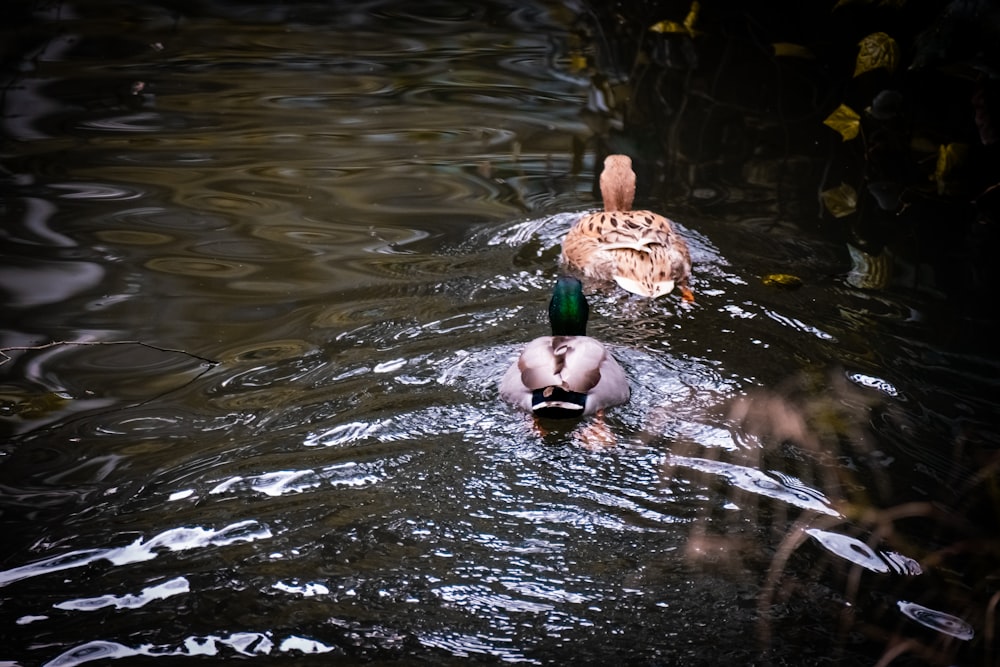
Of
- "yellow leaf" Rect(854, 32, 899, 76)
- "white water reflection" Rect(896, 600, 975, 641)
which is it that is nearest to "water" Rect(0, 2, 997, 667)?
"white water reflection" Rect(896, 600, 975, 641)

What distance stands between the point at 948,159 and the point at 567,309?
3.00 m

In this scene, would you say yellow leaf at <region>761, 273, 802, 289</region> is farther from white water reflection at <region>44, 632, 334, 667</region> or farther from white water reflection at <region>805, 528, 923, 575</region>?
white water reflection at <region>44, 632, 334, 667</region>

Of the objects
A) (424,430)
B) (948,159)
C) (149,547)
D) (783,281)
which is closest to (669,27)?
(948,159)

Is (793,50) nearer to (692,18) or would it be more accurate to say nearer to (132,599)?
(692,18)

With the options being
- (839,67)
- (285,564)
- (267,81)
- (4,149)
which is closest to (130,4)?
(267,81)

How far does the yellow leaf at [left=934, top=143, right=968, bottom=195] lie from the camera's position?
19.4 ft

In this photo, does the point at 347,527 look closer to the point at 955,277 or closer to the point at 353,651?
the point at 353,651

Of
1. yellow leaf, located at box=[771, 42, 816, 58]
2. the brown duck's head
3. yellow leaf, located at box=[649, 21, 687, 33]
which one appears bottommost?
the brown duck's head

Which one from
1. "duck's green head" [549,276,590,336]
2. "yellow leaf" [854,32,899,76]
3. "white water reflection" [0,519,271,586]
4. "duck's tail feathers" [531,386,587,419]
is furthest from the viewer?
"yellow leaf" [854,32,899,76]

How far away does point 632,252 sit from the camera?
557cm

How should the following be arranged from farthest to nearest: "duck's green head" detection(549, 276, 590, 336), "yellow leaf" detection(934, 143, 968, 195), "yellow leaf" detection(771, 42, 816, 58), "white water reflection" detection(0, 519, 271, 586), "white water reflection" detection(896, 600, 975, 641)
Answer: "yellow leaf" detection(771, 42, 816, 58), "yellow leaf" detection(934, 143, 968, 195), "duck's green head" detection(549, 276, 590, 336), "white water reflection" detection(0, 519, 271, 586), "white water reflection" detection(896, 600, 975, 641)

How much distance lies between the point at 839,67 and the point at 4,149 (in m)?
6.48

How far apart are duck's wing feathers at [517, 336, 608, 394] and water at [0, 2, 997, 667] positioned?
9.0 inches

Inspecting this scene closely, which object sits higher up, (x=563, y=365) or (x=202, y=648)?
(x=563, y=365)
